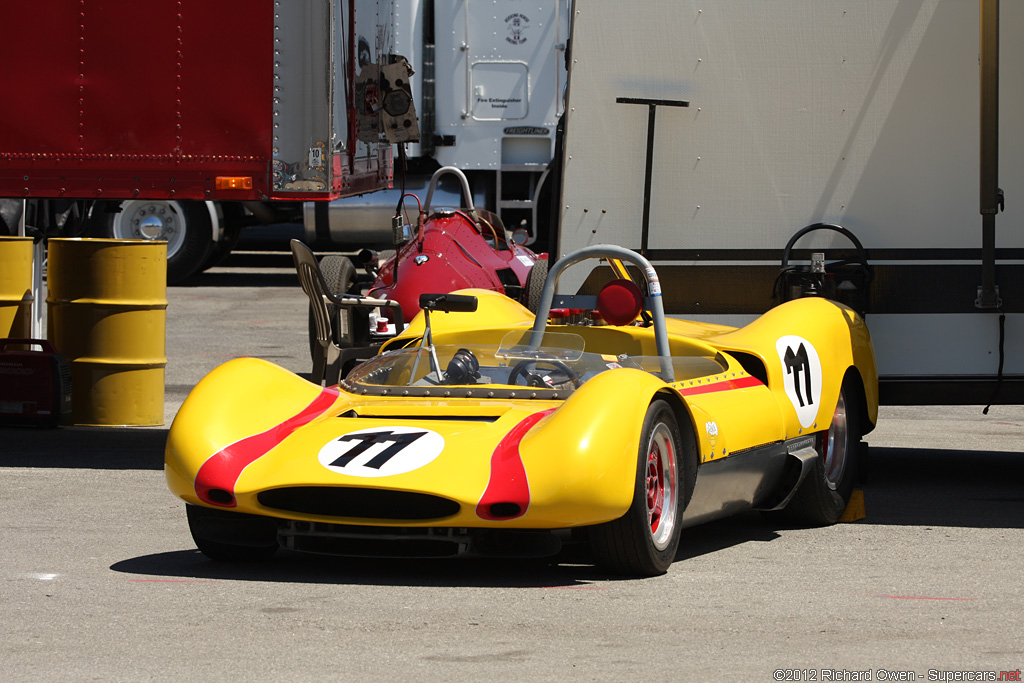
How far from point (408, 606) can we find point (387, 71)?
5.88 m

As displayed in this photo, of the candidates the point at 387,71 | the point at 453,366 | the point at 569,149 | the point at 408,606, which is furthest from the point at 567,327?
the point at 387,71

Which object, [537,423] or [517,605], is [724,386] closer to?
[537,423]

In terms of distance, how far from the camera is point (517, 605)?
16.1ft

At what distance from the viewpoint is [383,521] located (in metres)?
5.12

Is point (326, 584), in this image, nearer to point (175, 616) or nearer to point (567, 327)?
point (175, 616)

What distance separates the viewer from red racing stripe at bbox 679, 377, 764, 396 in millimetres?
5854

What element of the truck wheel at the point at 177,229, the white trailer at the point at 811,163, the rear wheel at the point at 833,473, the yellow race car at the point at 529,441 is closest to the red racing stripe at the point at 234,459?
the yellow race car at the point at 529,441

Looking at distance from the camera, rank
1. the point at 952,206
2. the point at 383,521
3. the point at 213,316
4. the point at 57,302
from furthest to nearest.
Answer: the point at 213,316 → the point at 57,302 → the point at 952,206 → the point at 383,521

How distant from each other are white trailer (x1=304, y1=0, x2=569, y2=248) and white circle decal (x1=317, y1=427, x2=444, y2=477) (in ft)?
37.8

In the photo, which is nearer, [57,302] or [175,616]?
[175,616]

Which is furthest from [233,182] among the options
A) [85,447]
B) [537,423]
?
[537,423]

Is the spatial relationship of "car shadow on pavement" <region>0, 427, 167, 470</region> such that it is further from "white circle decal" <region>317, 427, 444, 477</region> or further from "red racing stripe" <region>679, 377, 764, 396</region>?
"red racing stripe" <region>679, 377, 764, 396</region>

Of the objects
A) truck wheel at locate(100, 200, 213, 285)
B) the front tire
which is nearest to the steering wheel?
the front tire

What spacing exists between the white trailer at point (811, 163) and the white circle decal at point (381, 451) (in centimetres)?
276
